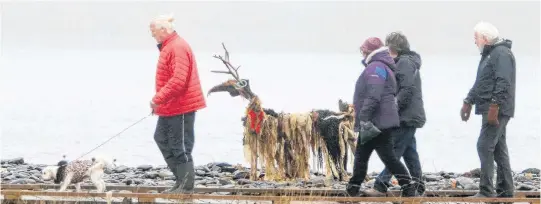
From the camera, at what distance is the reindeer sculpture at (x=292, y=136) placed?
34.3 feet

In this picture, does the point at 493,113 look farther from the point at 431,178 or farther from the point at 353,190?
the point at 431,178

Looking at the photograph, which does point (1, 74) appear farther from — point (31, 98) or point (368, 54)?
point (368, 54)

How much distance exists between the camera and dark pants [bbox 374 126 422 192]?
351 inches

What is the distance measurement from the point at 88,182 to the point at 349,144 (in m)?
2.61

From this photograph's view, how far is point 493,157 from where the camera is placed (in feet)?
28.9

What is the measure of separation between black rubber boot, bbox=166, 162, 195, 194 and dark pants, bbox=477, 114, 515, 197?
7.69 ft

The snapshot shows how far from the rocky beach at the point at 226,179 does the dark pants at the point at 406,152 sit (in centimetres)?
29

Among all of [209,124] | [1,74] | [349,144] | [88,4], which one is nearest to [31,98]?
[209,124]

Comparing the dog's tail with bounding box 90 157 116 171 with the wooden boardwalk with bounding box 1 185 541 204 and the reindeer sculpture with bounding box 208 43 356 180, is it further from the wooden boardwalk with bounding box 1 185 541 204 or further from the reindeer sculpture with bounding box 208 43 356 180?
the reindeer sculpture with bounding box 208 43 356 180

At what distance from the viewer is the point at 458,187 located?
402 inches

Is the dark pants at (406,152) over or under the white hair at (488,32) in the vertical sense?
under

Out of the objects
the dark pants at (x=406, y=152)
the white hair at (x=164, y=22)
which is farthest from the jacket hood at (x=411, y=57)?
the white hair at (x=164, y=22)

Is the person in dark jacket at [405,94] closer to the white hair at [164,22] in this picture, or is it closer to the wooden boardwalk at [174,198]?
the wooden boardwalk at [174,198]

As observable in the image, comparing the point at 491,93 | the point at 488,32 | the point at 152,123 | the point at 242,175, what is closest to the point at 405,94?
the point at 491,93
